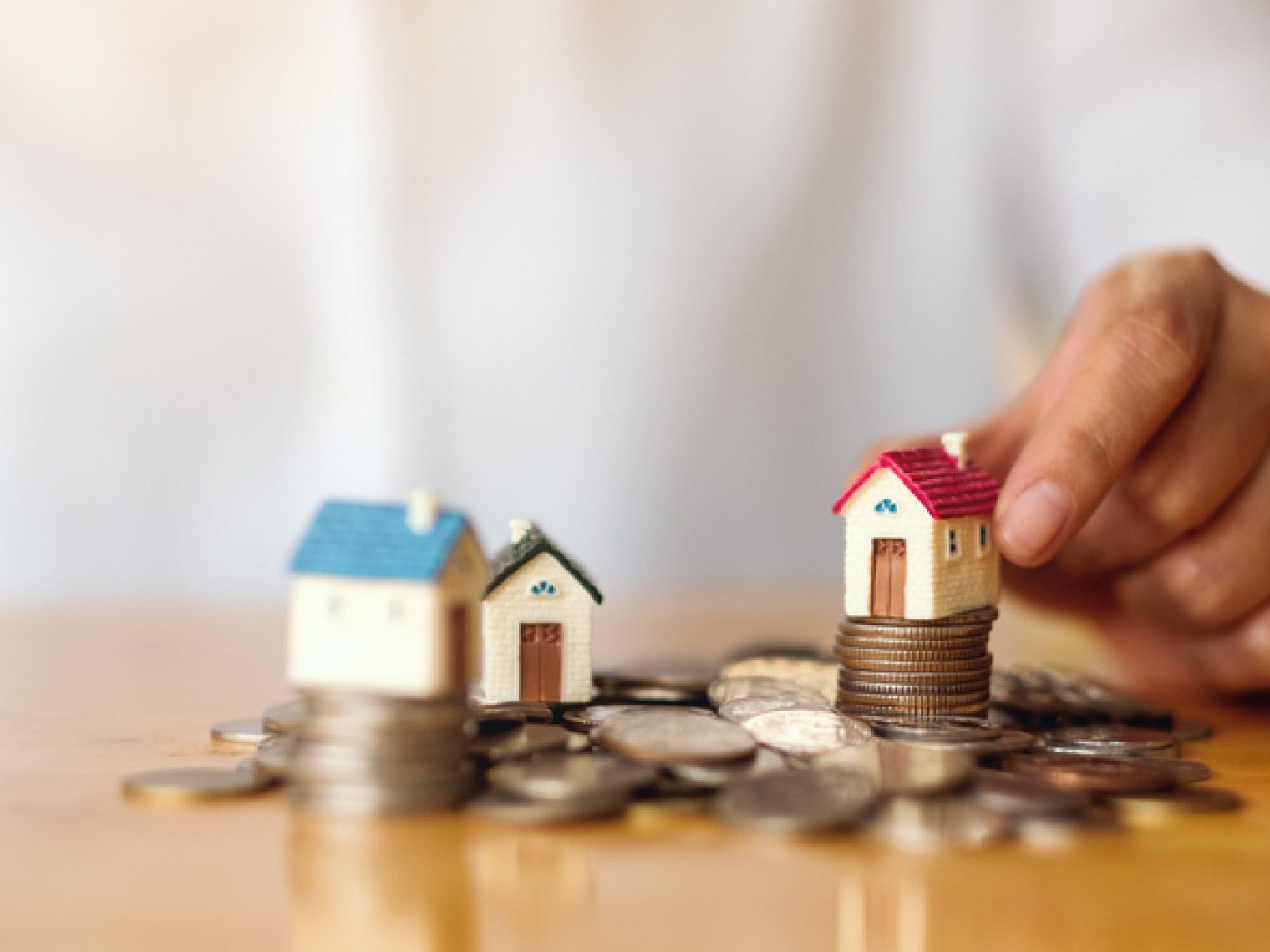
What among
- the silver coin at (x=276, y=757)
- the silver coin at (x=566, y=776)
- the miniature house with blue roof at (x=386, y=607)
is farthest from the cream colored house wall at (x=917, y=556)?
the silver coin at (x=276, y=757)

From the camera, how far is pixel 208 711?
2.12 metres

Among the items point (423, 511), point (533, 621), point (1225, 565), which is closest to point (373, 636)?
point (423, 511)

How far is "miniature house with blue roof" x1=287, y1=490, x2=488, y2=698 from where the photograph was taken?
1.40 m

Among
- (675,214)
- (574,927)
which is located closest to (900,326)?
(675,214)

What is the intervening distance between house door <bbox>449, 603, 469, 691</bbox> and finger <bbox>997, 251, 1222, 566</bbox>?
2.88 ft

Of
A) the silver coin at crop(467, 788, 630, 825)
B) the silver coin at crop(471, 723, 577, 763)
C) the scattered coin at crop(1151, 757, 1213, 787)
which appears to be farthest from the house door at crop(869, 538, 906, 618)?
the silver coin at crop(467, 788, 630, 825)

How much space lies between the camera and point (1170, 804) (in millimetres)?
1469

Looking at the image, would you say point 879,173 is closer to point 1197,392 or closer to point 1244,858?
point 1197,392

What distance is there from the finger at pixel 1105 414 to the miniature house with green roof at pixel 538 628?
663 mm

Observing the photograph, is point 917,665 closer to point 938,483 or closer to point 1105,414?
point 938,483

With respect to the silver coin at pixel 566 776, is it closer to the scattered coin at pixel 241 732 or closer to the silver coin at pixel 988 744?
the silver coin at pixel 988 744

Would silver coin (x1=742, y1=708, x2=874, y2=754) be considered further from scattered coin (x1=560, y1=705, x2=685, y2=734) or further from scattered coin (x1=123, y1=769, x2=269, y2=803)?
scattered coin (x1=123, y1=769, x2=269, y2=803)

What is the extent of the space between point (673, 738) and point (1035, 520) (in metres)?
0.70

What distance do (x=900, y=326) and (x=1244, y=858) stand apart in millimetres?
4158
